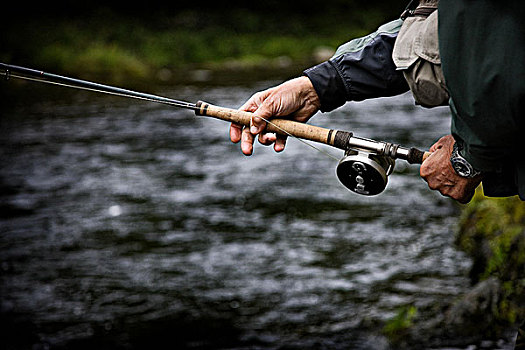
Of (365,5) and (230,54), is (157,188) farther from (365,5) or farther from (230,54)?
(365,5)

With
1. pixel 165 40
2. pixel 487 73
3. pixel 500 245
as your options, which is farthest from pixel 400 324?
pixel 165 40

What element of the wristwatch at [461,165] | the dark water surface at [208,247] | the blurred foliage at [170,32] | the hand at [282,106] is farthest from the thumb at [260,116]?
the blurred foliage at [170,32]

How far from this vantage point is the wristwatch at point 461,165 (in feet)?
6.75

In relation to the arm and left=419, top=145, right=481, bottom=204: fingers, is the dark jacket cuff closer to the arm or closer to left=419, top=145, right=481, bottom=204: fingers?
the arm

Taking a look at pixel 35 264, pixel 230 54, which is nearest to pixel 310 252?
pixel 35 264

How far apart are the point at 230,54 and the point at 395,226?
17149 mm

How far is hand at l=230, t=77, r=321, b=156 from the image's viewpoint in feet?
8.13

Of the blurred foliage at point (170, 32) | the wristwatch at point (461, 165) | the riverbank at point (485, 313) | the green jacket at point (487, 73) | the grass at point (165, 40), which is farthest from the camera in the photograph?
the blurred foliage at point (170, 32)

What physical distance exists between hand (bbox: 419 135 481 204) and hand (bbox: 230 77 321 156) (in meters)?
0.50

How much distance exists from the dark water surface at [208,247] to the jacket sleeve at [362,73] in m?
1.87

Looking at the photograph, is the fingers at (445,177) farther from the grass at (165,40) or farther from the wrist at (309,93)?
the grass at (165,40)

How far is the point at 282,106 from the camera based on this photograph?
8.16 feet

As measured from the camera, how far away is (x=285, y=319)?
428 centimetres

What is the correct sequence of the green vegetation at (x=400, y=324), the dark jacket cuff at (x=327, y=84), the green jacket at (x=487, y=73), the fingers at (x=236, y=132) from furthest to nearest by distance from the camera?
the green vegetation at (x=400, y=324), the fingers at (x=236, y=132), the dark jacket cuff at (x=327, y=84), the green jacket at (x=487, y=73)
